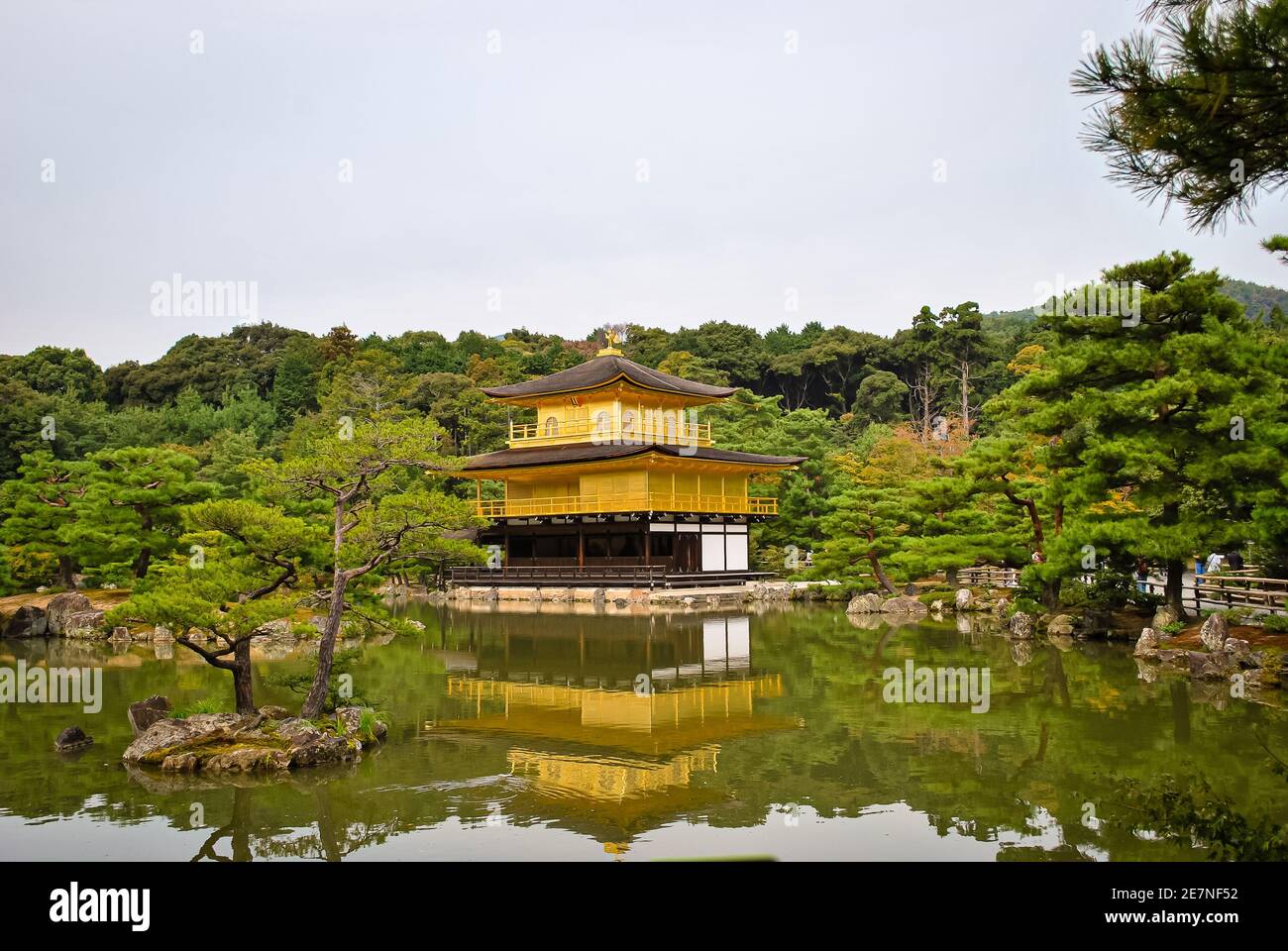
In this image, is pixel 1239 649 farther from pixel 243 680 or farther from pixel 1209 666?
pixel 243 680

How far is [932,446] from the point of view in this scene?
43.1 m

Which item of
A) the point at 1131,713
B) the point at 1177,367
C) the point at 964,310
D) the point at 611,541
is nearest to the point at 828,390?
Result: the point at 964,310

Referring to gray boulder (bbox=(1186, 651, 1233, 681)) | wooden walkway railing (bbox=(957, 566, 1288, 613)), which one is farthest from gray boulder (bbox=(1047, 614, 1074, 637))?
gray boulder (bbox=(1186, 651, 1233, 681))

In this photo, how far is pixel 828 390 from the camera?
6750 centimetres

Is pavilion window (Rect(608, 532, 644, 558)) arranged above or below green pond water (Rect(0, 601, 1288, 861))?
above

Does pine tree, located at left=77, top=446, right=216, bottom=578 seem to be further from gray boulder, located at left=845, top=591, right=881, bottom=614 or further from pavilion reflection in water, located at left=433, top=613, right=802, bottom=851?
gray boulder, located at left=845, top=591, right=881, bottom=614

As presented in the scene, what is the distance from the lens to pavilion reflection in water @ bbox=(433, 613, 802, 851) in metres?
8.39

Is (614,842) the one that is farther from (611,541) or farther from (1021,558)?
(611,541)

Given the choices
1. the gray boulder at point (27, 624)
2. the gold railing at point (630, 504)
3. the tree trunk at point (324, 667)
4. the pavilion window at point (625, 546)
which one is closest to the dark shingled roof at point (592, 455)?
the gold railing at point (630, 504)

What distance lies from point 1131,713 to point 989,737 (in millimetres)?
2128

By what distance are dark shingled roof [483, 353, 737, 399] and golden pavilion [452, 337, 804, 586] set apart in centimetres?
6

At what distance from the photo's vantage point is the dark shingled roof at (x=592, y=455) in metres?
30.8

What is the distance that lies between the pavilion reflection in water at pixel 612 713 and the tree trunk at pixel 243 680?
80.0 inches

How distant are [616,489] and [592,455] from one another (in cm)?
131
